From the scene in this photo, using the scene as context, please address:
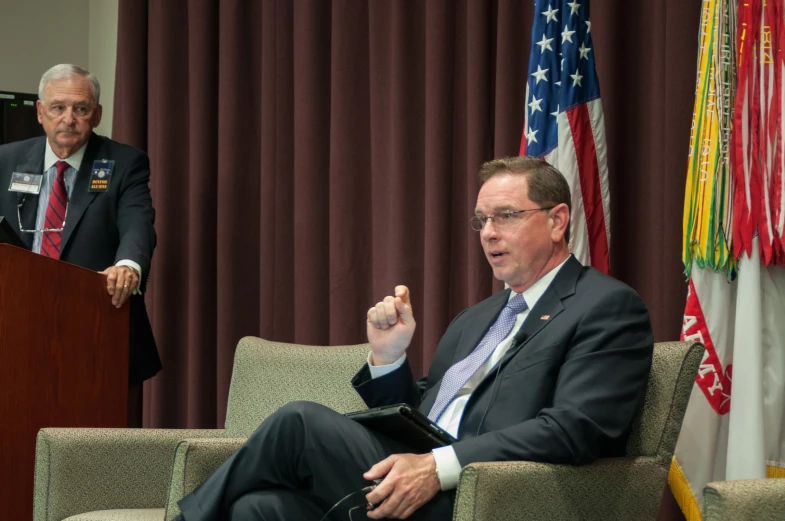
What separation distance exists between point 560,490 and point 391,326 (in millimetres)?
743

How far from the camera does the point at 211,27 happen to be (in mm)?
4934

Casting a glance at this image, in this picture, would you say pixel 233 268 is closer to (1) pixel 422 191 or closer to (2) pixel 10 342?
(1) pixel 422 191

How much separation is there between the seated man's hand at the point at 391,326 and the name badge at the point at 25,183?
2011 millimetres

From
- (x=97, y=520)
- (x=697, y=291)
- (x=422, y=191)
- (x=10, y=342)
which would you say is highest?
(x=422, y=191)

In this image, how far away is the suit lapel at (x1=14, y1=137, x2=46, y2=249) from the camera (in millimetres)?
4172

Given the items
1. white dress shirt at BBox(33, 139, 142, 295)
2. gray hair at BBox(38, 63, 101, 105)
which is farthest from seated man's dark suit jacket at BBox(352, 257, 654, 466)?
gray hair at BBox(38, 63, 101, 105)

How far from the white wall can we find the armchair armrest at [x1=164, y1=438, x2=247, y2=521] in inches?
135

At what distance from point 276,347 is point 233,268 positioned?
56.2 inches

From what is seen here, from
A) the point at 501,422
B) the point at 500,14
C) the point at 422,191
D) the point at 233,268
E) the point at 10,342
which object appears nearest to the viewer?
the point at 501,422

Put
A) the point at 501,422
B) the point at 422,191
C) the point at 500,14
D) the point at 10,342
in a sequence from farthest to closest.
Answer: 1. the point at 422,191
2. the point at 500,14
3. the point at 10,342
4. the point at 501,422

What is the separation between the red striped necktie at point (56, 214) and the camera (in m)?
4.16

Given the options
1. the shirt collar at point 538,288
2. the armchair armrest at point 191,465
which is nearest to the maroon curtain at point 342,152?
the shirt collar at point 538,288

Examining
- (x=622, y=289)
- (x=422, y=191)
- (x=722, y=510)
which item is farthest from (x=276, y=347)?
(x=722, y=510)

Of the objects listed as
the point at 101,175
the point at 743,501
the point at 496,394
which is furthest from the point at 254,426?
the point at 743,501
